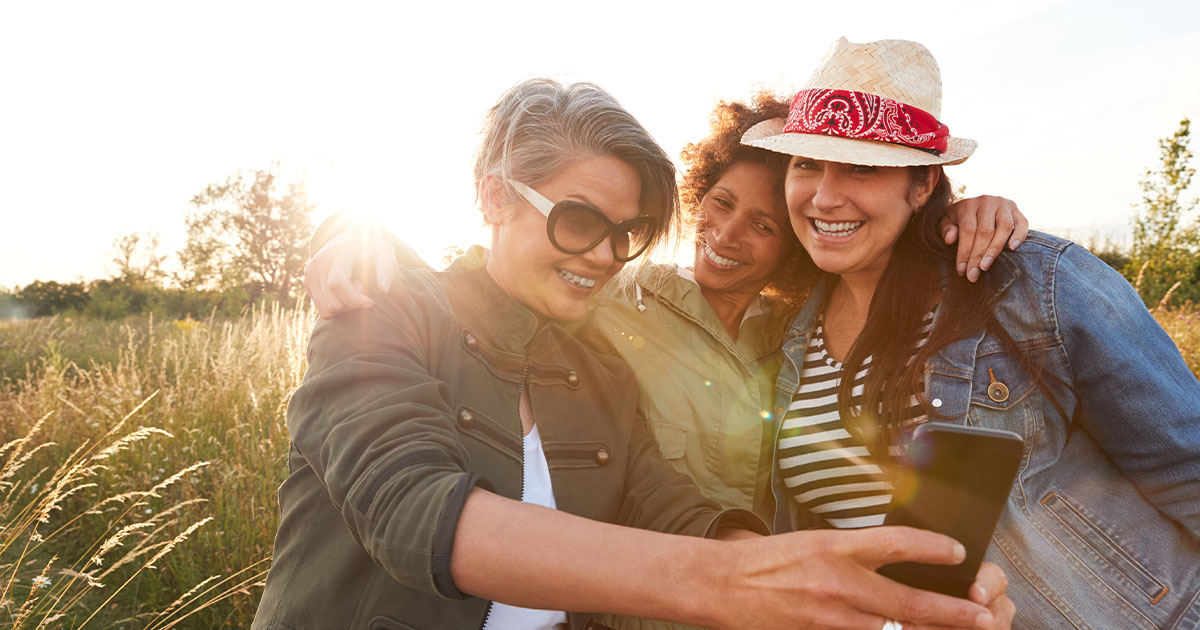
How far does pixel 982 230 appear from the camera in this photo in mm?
2105

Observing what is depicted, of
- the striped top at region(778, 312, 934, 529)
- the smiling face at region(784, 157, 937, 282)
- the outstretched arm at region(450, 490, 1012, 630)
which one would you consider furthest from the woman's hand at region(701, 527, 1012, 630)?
the smiling face at region(784, 157, 937, 282)

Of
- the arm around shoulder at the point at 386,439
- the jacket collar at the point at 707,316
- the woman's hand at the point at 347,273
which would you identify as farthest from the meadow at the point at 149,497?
the jacket collar at the point at 707,316

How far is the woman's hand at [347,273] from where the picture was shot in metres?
1.60

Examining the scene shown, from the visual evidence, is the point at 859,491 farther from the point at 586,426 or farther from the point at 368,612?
the point at 368,612

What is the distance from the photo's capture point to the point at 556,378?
197 centimetres

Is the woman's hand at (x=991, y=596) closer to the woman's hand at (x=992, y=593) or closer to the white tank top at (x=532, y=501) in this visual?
the woman's hand at (x=992, y=593)

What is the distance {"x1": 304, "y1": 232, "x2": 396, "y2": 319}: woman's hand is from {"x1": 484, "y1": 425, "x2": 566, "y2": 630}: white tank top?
0.55 metres

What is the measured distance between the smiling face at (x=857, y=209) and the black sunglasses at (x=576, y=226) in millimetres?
733

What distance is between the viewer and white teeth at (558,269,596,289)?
2.05 meters

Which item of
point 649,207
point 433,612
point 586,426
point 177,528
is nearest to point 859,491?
point 586,426

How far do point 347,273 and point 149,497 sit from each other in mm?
3151

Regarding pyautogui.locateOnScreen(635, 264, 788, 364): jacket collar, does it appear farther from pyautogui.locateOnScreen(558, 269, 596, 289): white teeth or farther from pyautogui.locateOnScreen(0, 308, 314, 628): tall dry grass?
pyautogui.locateOnScreen(0, 308, 314, 628): tall dry grass

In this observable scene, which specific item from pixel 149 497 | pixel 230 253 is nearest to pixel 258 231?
pixel 230 253

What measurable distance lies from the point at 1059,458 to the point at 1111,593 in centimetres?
36
